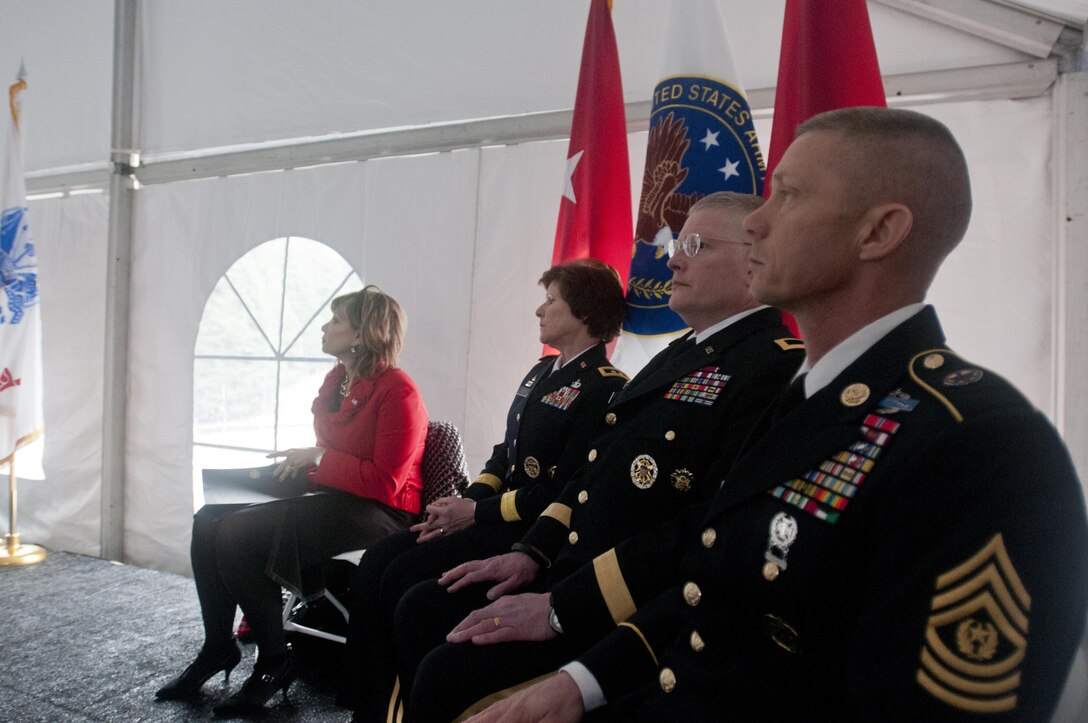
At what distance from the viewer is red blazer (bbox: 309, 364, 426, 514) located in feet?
8.32

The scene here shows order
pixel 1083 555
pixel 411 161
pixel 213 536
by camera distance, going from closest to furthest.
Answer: pixel 1083 555, pixel 213 536, pixel 411 161

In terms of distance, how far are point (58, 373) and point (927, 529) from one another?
16.3 ft

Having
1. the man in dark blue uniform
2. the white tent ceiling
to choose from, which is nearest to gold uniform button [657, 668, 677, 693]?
the man in dark blue uniform

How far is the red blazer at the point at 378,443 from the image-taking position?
254cm

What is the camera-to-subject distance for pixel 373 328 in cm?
268

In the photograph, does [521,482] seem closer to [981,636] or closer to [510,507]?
[510,507]

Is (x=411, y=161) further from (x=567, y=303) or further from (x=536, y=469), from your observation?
(x=536, y=469)

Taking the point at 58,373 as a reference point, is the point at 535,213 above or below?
above

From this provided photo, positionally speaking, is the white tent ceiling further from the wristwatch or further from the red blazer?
the wristwatch

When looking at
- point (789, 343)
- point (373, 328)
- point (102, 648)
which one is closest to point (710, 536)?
point (789, 343)

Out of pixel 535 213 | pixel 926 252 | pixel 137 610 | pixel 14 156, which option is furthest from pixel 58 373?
pixel 926 252

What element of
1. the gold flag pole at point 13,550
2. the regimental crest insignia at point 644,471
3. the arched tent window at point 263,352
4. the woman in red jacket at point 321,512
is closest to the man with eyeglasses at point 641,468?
the regimental crest insignia at point 644,471

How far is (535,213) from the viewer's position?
302cm

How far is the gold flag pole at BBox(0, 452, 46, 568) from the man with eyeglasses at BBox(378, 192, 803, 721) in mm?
3612
